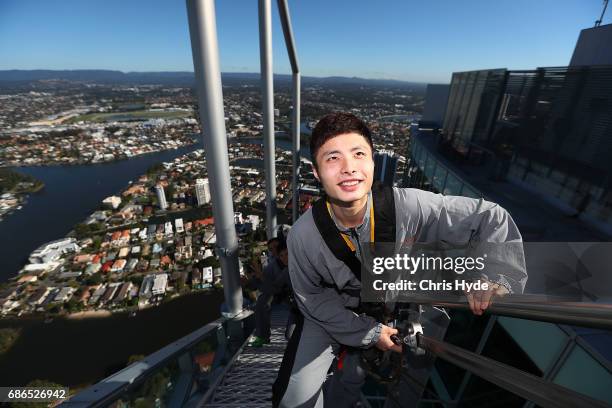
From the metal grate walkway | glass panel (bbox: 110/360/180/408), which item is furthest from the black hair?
the metal grate walkway

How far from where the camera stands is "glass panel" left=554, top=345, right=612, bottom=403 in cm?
225

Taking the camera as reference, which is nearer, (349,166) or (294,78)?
(349,166)

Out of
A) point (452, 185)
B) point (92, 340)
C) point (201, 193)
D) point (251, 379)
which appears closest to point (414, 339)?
point (251, 379)

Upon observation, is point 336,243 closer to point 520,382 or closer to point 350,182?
point 350,182

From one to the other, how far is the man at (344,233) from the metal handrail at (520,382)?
Answer: 500 mm

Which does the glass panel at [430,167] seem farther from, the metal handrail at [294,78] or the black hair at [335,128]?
the black hair at [335,128]

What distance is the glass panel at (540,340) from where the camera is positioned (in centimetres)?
270

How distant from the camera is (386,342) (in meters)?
1.65

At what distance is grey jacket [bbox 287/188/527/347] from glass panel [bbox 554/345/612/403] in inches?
73.9

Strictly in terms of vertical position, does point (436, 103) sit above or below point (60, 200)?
above

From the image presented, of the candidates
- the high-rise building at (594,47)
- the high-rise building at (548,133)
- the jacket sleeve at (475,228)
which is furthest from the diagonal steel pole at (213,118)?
the high-rise building at (594,47)

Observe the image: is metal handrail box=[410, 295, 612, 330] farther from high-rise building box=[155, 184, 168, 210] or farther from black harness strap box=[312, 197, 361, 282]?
high-rise building box=[155, 184, 168, 210]

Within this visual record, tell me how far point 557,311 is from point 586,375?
2608 mm

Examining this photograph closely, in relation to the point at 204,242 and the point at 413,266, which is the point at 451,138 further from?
the point at 204,242
